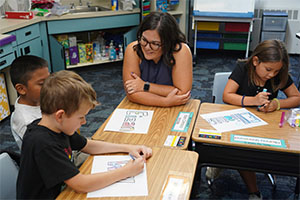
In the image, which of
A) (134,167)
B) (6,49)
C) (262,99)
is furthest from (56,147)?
(6,49)

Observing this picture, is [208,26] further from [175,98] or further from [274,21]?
[175,98]

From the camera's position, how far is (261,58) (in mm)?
1949

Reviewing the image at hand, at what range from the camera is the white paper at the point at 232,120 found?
5.52 ft

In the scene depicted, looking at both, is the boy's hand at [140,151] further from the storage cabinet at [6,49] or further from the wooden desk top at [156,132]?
the storage cabinet at [6,49]

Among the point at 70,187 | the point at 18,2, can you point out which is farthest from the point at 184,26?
the point at 70,187

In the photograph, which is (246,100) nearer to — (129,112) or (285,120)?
(285,120)

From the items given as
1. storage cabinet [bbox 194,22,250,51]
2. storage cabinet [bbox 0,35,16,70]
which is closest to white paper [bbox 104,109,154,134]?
storage cabinet [bbox 0,35,16,70]

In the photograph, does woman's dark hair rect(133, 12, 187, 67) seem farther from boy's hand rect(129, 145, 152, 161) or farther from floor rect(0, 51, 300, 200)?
floor rect(0, 51, 300, 200)

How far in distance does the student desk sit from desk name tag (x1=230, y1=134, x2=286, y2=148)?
0.08ft

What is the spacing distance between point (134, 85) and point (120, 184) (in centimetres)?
83

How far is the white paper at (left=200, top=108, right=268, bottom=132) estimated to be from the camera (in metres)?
1.68

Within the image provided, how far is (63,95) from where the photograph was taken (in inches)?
45.3

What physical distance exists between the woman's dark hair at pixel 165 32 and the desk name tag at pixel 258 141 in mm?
632

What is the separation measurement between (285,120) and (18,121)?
1387 mm
